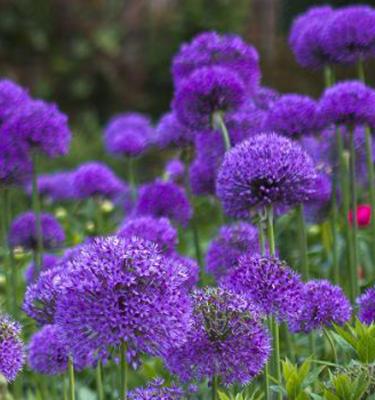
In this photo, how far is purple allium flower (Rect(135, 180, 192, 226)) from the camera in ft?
9.89

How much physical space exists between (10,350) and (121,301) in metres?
0.30

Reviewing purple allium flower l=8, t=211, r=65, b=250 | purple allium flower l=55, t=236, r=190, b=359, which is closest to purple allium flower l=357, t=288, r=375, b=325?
purple allium flower l=55, t=236, r=190, b=359

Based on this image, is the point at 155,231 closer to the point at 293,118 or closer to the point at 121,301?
the point at 293,118

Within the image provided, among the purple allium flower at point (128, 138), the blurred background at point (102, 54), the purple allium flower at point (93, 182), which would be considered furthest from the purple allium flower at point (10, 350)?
the blurred background at point (102, 54)

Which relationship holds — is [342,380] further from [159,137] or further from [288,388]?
[159,137]

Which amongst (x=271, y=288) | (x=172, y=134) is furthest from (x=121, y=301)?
(x=172, y=134)

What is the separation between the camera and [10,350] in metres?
1.71

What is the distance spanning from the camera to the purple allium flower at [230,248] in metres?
2.51

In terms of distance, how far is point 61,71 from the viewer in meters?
11.5

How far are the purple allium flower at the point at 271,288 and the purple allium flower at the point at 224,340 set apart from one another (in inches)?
3.2

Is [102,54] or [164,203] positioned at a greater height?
[102,54]

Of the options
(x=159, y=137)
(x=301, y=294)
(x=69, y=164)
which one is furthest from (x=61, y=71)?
(x=301, y=294)

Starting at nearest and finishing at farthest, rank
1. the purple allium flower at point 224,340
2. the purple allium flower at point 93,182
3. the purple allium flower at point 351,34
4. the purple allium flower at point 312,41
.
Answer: the purple allium flower at point 224,340, the purple allium flower at point 351,34, the purple allium flower at point 312,41, the purple allium flower at point 93,182

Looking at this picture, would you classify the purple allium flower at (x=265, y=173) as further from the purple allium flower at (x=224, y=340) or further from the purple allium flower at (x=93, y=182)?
the purple allium flower at (x=93, y=182)
